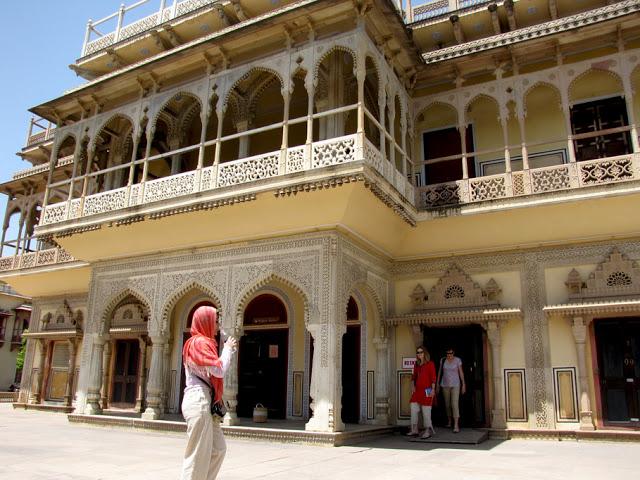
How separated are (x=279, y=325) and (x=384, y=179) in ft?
15.7

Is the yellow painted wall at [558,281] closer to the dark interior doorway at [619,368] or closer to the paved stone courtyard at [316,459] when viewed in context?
the dark interior doorway at [619,368]

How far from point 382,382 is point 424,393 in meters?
1.56

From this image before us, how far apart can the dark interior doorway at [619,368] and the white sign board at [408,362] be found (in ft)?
11.8

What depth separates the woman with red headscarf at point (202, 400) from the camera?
4.21m

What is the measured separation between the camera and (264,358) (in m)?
13.2

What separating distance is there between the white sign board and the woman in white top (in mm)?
765

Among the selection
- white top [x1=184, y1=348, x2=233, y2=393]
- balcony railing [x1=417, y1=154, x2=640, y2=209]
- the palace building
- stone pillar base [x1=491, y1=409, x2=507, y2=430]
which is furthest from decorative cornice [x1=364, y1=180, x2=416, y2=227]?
white top [x1=184, y1=348, x2=233, y2=393]

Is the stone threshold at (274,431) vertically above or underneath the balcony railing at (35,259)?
underneath

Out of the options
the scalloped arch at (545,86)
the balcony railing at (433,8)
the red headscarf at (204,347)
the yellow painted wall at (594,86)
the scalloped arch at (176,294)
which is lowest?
the red headscarf at (204,347)

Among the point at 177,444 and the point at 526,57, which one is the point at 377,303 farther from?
the point at 526,57

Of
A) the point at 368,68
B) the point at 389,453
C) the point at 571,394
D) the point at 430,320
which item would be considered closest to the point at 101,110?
the point at 368,68

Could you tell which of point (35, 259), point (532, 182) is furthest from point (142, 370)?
point (532, 182)

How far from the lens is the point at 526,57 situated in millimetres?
11562

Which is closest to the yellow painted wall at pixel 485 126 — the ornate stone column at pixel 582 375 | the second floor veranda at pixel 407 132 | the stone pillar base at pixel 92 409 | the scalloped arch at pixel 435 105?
the second floor veranda at pixel 407 132
